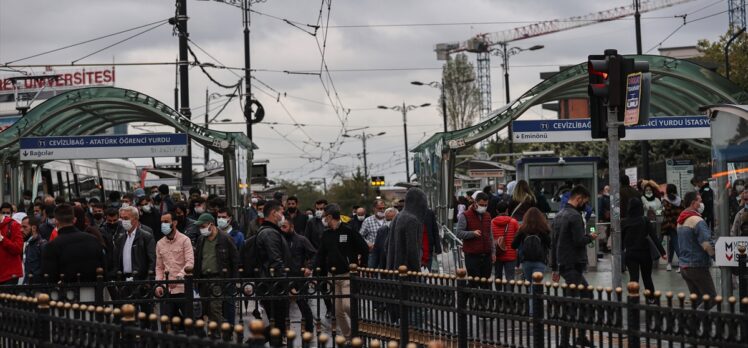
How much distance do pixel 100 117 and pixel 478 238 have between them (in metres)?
15.4

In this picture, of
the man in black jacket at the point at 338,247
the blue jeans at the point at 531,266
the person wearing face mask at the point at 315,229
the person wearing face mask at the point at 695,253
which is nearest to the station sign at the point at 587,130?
the person wearing face mask at the point at 315,229

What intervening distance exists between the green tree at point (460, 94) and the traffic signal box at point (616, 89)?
104m

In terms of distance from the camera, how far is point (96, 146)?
1129 inches

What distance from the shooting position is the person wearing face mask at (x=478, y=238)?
61.5ft

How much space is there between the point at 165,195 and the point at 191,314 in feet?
37.6

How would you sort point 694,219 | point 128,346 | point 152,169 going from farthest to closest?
point 152,169
point 694,219
point 128,346

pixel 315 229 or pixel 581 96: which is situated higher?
pixel 581 96

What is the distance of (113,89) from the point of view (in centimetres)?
2875

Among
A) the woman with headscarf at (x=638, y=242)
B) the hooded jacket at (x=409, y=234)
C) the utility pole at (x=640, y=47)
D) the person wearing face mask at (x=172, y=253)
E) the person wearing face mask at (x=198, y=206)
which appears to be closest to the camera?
the hooded jacket at (x=409, y=234)

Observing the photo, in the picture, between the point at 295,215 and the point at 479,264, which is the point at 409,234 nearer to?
the point at 479,264

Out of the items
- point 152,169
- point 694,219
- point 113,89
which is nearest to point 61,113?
point 113,89

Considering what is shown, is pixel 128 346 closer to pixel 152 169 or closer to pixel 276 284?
pixel 276 284

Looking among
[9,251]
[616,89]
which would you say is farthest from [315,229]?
[616,89]

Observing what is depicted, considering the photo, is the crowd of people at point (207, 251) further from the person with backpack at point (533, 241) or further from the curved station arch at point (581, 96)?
the curved station arch at point (581, 96)
